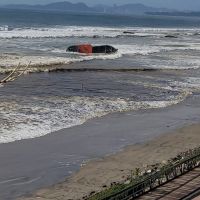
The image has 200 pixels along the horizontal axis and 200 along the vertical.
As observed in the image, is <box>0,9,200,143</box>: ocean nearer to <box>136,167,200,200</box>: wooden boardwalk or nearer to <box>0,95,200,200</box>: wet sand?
<box>0,95,200,200</box>: wet sand

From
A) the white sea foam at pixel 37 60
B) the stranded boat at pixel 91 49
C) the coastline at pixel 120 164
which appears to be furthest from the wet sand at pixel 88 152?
the stranded boat at pixel 91 49

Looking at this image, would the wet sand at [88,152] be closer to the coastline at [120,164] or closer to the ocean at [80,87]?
the coastline at [120,164]

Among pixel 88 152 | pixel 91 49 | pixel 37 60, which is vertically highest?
pixel 91 49

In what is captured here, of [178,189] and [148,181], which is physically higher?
[148,181]

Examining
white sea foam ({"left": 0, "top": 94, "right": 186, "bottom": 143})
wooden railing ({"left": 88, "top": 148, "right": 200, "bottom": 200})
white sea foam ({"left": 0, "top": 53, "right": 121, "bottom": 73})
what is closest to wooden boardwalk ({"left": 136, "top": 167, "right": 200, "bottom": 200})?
wooden railing ({"left": 88, "top": 148, "right": 200, "bottom": 200})

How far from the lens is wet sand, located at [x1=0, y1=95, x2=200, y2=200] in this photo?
58.1 feet

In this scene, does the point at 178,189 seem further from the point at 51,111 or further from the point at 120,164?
the point at 51,111

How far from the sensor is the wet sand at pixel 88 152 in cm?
1772

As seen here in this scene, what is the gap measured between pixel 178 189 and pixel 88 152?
20.5ft

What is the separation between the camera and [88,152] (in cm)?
2178

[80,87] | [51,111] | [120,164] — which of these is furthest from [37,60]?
[120,164]

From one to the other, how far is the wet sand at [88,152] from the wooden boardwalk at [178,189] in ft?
6.92

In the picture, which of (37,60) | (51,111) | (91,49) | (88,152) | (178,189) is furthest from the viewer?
(91,49)

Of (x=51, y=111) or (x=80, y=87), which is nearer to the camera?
(x=51, y=111)
